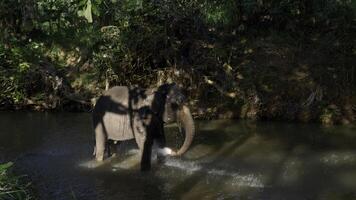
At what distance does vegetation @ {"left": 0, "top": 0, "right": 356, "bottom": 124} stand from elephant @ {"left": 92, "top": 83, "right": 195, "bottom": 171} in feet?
12.6

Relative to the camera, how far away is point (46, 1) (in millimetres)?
15477

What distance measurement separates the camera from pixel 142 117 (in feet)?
33.4

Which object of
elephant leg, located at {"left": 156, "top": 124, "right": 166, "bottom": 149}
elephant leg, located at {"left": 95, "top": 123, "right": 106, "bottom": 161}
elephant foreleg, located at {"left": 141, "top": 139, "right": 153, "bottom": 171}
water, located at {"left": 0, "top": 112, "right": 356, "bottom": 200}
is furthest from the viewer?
elephant leg, located at {"left": 95, "top": 123, "right": 106, "bottom": 161}

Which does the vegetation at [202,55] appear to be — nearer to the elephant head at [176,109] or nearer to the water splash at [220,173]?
the water splash at [220,173]

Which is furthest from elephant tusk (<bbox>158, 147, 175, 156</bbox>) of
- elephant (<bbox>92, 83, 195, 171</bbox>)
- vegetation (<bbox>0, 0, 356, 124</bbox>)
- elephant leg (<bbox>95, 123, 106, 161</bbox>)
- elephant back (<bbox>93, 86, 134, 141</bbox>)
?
vegetation (<bbox>0, 0, 356, 124</bbox>)

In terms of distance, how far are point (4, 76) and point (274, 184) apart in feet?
28.1

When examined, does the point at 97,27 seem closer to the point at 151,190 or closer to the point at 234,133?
the point at 234,133

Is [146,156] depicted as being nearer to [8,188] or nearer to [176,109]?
[176,109]

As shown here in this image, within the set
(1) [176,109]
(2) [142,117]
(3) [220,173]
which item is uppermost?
(1) [176,109]

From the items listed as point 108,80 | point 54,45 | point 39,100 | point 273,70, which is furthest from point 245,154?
point 54,45

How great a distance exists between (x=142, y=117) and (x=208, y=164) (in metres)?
1.46

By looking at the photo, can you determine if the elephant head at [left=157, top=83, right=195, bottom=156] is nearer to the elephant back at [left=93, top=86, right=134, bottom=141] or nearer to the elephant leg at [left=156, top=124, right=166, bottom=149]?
the elephant leg at [left=156, top=124, right=166, bottom=149]

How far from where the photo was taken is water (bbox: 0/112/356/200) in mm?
9344

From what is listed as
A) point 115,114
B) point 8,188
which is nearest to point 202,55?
point 115,114
